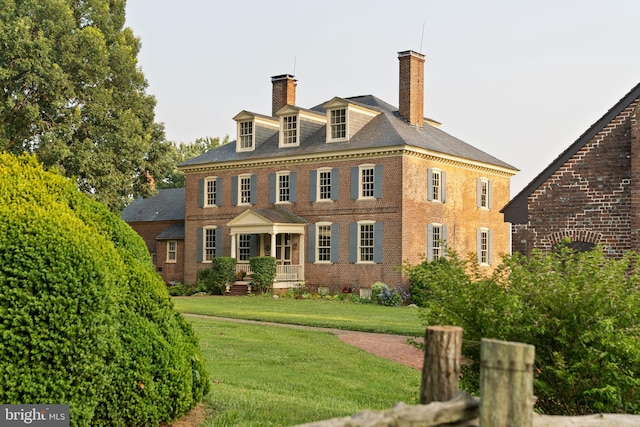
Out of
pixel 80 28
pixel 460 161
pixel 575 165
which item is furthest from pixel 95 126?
pixel 575 165

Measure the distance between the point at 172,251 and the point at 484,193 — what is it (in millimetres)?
16602

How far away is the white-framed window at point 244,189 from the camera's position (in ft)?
122

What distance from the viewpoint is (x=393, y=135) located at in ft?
106

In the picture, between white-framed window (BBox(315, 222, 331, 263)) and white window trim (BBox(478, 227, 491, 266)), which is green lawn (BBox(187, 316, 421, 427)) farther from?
white window trim (BBox(478, 227, 491, 266))

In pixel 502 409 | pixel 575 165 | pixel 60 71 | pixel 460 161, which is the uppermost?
pixel 60 71

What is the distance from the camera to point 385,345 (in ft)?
50.5

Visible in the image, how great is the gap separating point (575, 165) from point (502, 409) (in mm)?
12346

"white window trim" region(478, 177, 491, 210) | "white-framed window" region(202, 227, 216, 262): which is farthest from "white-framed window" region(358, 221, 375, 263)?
"white-framed window" region(202, 227, 216, 262)

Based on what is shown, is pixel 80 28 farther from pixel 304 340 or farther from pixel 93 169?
pixel 304 340

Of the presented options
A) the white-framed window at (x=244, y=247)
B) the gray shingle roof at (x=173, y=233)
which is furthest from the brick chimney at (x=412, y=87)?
the gray shingle roof at (x=173, y=233)

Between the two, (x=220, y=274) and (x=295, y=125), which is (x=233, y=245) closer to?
(x=220, y=274)

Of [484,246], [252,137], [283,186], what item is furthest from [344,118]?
[484,246]

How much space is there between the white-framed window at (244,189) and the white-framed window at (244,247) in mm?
1667

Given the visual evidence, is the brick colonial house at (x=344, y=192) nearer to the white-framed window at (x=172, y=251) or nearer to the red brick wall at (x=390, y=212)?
the red brick wall at (x=390, y=212)
